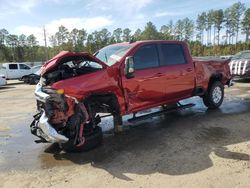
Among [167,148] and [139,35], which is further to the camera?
[139,35]

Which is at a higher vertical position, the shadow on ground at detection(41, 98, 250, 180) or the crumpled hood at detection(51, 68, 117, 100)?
the crumpled hood at detection(51, 68, 117, 100)

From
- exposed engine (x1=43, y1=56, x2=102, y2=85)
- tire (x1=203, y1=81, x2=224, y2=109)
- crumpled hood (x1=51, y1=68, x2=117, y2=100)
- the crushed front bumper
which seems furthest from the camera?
tire (x1=203, y1=81, x2=224, y2=109)

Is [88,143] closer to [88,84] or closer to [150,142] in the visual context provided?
[88,84]

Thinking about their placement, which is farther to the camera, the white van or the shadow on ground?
the white van

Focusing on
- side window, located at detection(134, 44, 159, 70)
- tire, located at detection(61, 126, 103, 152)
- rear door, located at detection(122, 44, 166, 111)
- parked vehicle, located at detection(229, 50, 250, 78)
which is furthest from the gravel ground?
parked vehicle, located at detection(229, 50, 250, 78)

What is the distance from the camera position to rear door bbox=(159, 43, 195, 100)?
23.7 ft

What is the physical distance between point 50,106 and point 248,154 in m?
3.58

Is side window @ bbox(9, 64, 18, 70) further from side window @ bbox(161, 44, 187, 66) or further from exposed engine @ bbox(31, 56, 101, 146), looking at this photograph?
exposed engine @ bbox(31, 56, 101, 146)

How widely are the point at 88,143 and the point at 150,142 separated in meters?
1.29

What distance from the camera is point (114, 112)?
6.01 m

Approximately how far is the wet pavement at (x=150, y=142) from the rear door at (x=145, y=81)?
A: 73 cm

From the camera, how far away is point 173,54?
757 cm

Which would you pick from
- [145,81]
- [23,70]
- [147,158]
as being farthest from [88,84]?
[23,70]

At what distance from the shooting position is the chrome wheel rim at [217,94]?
881 cm
